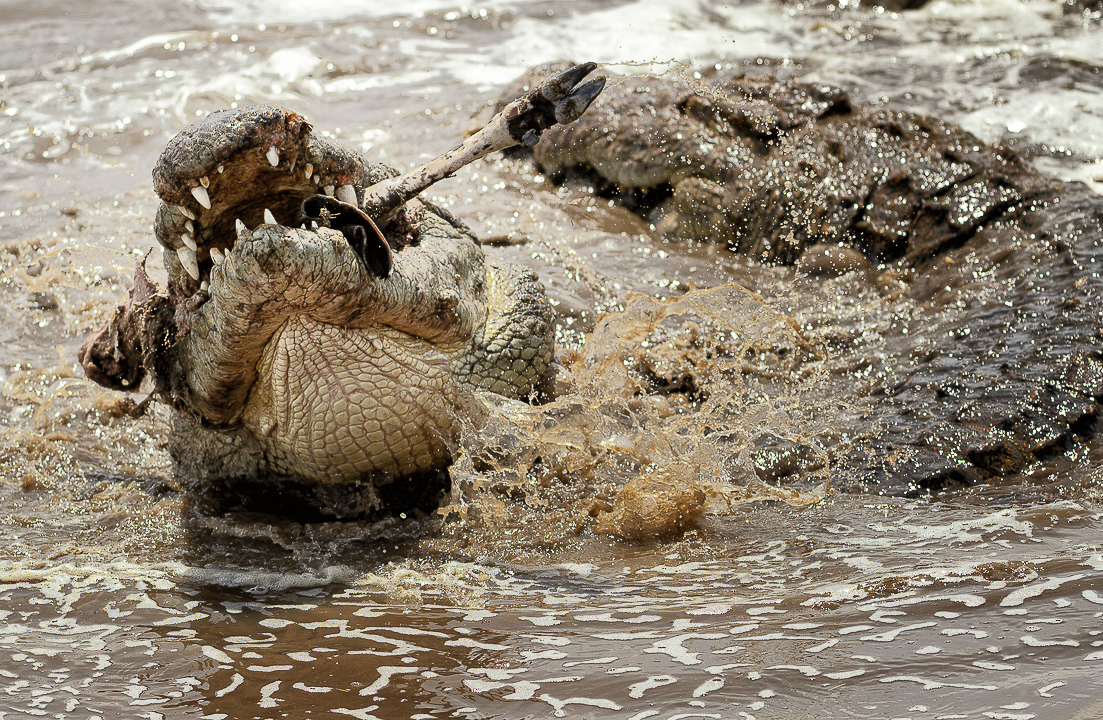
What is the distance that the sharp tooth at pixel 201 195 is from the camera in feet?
9.70

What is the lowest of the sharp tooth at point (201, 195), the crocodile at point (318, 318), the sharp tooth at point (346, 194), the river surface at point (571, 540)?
the river surface at point (571, 540)

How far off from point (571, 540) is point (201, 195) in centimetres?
158

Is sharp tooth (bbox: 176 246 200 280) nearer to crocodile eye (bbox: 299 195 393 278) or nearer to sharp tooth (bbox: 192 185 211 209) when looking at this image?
sharp tooth (bbox: 192 185 211 209)

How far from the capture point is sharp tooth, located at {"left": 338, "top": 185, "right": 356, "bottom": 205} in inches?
128

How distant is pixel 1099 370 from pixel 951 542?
1408 mm

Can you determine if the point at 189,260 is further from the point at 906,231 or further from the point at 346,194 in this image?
the point at 906,231

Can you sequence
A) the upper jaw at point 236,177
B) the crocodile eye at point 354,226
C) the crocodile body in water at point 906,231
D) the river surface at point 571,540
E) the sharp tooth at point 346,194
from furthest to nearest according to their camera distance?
1. the crocodile body in water at point 906,231
2. the sharp tooth at point 346,194
3. the crocodile eye at point 354,226
4. the upper jaw at point 236,177
5. the river surface at point 571,540

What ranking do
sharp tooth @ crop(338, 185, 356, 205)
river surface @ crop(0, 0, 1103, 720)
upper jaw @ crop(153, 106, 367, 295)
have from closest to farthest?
1. river surface @ crop(0, 0, 1103, 720)
2. upper jaw @ crop(153, 106, 367, 295)
3. sharp tooth @ crop(338, 185, 356, 205)

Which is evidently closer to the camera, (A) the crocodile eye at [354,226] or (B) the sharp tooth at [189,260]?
(A) the crocodile eye at [354,226]

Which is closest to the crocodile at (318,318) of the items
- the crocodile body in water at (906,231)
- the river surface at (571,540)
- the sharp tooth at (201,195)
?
the sharp tooth at (201,195)

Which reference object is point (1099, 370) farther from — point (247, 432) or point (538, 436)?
point (247, 432)

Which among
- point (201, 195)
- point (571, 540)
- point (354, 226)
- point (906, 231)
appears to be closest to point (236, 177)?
point (201, 195)

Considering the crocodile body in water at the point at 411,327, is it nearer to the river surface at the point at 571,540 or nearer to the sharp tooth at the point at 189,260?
the sharp tooth at the point at 189,260

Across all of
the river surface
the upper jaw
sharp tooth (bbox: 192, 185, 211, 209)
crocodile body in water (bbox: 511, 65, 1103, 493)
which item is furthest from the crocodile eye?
crocodile body in water (bbox: 511, 65, 1103, 493)
